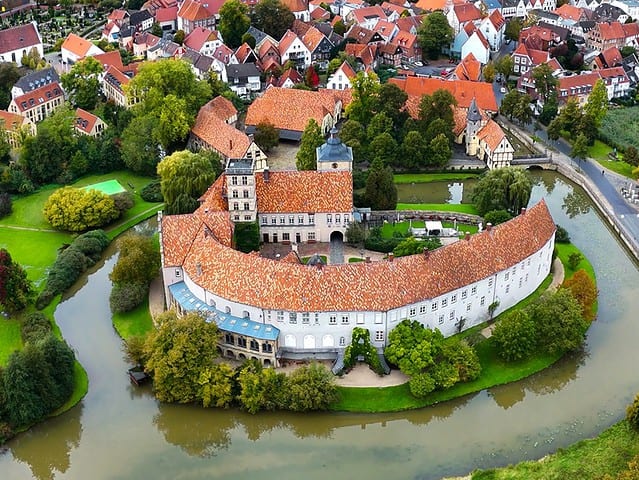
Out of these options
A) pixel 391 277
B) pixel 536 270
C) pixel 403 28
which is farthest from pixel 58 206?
pixel 403 28

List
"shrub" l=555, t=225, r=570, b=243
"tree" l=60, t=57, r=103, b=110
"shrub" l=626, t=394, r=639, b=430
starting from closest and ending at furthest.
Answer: "shrub" l=626, t=394, r=639, b=430 → "shrub" l=555, t=225, r=570, b=243 → "tree" l=60, t=57, r=103, b=110

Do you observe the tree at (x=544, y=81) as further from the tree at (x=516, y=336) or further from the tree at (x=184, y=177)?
the tree at (x=516, y=336)

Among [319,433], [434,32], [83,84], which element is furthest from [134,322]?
[434,32]

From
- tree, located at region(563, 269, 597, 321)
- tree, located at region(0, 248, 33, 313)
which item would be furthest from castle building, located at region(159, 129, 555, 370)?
tree, located at region(0, 248, 33, 313)

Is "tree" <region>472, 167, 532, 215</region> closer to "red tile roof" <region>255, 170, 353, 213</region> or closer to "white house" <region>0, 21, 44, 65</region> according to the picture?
"red tile roof" <region>255, 170, 353, 213</region>

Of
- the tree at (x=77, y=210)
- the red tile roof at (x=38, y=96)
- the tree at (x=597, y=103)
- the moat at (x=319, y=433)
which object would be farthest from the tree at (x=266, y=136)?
the moat at (x=319, y=433)

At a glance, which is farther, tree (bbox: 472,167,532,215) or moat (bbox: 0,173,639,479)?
tree (bbox: 472,167,532,215)
